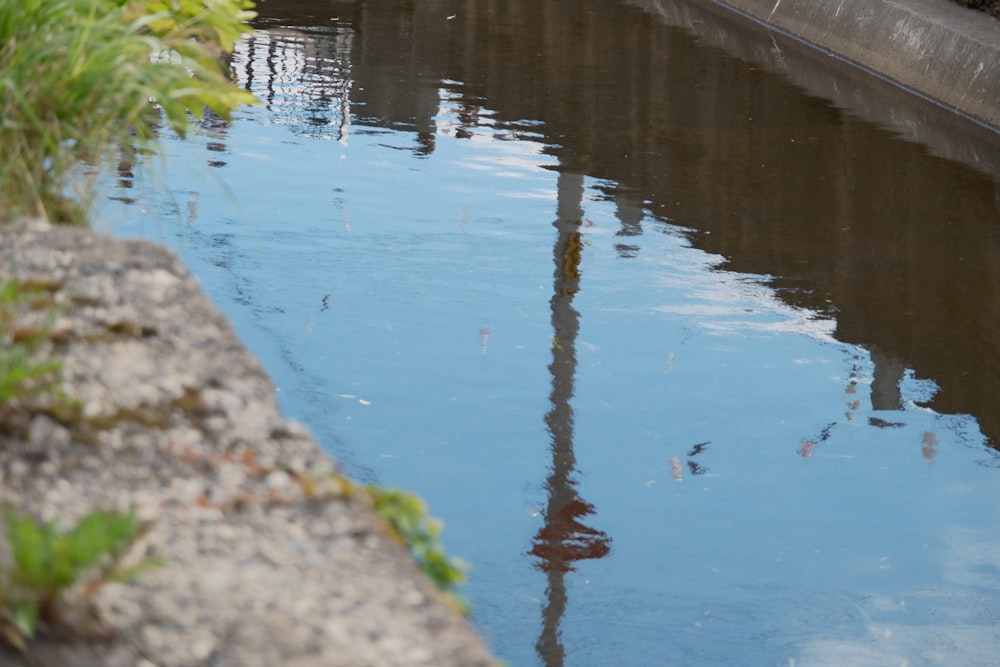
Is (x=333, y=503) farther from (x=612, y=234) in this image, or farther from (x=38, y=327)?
(x=612, y=234)

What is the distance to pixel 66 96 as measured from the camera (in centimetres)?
340

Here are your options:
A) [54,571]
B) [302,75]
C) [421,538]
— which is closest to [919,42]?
[302,75]

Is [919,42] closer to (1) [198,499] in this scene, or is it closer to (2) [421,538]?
(2) [421,538]

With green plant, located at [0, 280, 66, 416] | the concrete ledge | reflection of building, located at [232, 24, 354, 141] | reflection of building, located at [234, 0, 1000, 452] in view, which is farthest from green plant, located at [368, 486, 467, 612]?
the concrete ledge

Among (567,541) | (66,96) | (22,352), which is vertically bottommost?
(567,541)

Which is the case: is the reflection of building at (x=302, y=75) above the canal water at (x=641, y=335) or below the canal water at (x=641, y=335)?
above

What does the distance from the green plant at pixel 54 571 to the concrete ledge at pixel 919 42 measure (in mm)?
9591

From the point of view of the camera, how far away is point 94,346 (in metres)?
2.42

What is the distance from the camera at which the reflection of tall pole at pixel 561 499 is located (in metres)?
4.23

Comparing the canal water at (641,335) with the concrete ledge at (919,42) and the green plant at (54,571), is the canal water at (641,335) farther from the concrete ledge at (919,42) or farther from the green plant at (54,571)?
the green plant at (54,571)

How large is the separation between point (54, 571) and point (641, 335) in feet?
15.6

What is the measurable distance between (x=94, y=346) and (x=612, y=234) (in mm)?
5355

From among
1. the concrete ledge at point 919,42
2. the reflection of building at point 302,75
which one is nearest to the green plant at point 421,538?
the reflection of building at point 302,75

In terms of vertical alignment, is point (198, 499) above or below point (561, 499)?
above
